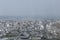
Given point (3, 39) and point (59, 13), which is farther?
point (59, 13)

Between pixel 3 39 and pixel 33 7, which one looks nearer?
pixel 3 39

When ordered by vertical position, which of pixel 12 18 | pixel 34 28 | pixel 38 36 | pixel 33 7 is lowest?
pixel 38 36

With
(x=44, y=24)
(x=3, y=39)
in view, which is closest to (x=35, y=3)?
(x=44, y=24)

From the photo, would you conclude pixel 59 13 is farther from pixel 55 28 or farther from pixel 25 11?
pixel 25 11

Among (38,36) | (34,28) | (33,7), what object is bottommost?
(38,36)

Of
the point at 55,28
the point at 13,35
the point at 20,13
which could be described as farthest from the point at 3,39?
the point at 55,28

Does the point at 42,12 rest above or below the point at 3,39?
above

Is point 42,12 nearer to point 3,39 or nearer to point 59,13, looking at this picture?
point 59,13
